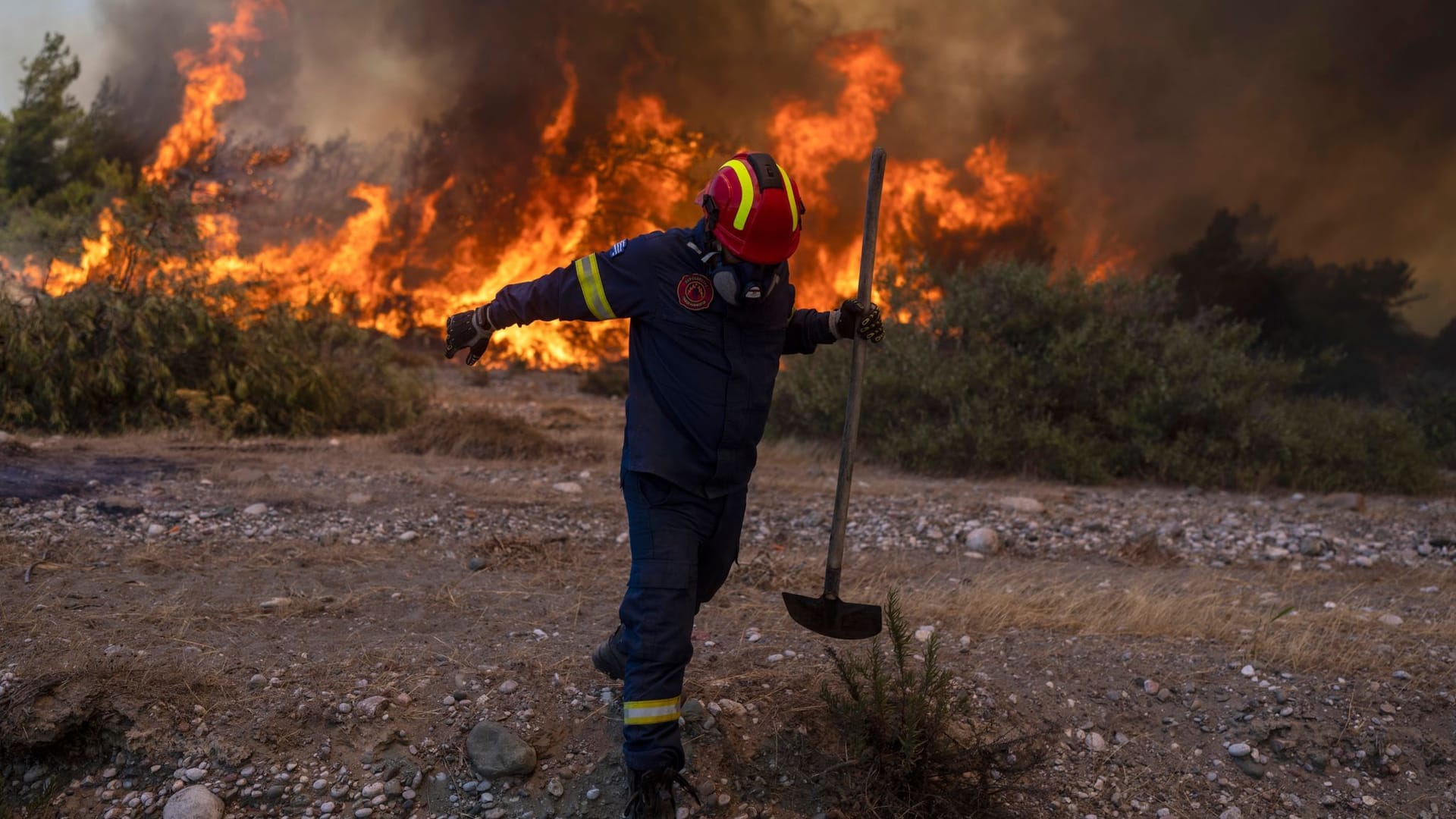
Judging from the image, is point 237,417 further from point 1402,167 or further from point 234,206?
point 1402,167

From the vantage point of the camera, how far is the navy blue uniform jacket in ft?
9.84

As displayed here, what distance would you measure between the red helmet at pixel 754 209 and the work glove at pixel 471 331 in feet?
2.84

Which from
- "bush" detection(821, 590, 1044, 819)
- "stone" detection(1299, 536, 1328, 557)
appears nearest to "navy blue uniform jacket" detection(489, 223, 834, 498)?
"bush" detection(821, 590, 1044, 819)

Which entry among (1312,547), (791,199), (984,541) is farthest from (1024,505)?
(791,199)

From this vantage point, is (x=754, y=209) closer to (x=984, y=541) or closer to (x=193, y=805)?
(x=193, y=805)

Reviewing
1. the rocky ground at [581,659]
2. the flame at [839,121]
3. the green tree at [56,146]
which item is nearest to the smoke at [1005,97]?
the flame at [839,121]

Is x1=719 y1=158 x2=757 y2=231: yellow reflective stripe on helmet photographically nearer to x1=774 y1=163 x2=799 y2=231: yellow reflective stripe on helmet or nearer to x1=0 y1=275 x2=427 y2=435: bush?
x1=774 y1=163 x2=799 y2=231: yellow reflective stripe on helmet

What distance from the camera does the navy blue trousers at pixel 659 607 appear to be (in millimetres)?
2879

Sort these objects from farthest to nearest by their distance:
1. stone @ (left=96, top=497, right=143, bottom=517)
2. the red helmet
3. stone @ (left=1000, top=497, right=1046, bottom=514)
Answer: stone @ (left=1000, top=497, right=1046, bottom=514) → stone @ (left=96, top=497, right=143, bottom=517) → the red helmet

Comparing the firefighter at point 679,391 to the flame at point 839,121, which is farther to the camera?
the flame at point 839,121

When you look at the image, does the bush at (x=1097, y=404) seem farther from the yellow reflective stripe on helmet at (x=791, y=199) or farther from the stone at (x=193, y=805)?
the stone at (x=193, y=805)

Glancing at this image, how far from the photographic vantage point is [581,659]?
3932mm

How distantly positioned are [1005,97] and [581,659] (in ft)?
58.9

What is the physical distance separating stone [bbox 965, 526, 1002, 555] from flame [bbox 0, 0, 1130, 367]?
34.5 feet
